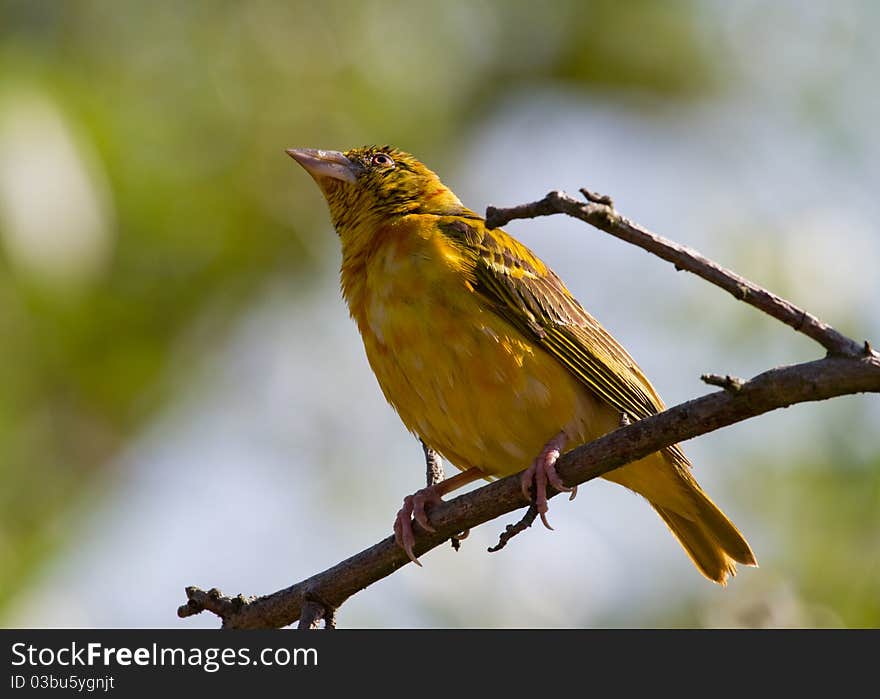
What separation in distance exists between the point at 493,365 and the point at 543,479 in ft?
1.96

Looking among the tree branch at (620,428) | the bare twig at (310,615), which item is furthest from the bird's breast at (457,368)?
the bare twig at (310,615)

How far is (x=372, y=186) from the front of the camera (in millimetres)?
5457

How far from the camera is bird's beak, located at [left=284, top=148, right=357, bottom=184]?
5535 mm

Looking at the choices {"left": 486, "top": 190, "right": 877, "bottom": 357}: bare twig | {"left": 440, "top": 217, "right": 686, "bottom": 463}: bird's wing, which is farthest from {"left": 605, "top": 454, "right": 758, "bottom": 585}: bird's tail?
{"left": 486, "top": 190, "right": 877, "bottom": 357}: bare twig

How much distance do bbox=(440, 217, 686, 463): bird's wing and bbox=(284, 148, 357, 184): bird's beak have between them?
80cm

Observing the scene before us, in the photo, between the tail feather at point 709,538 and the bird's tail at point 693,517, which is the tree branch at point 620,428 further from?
the tail feather at point 709,538

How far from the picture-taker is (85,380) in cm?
891

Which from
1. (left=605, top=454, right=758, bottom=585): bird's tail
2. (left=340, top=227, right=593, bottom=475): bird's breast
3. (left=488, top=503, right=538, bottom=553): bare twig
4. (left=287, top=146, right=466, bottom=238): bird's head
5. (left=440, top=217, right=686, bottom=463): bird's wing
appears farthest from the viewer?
(left=287, top=146, right=466, bottom=238): bird's head

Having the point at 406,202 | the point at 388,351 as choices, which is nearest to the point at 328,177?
the point at 406,202

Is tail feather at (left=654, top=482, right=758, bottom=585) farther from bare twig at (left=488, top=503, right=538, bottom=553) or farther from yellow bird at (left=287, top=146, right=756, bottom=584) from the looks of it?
bare twig at (left=488, top=503, right=538, bottom=553)

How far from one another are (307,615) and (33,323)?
518 cm

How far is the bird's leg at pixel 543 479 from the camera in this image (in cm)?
376

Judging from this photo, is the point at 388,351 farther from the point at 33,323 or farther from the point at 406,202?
the point at 33,323

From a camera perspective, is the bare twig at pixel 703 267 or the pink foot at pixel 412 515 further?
the pink foot at pixel 412 515
